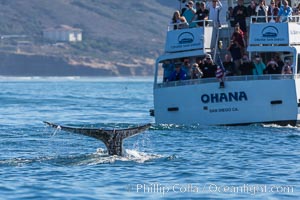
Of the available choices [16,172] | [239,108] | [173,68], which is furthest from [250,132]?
[16,172]

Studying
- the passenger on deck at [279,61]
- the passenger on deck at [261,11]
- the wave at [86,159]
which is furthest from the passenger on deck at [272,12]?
the wave at [86,159]

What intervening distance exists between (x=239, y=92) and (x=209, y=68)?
4.12 feet

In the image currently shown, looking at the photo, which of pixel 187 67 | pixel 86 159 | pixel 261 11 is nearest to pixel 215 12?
pixel 261 11

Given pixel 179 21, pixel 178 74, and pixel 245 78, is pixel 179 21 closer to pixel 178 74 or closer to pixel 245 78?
pixel 178 74

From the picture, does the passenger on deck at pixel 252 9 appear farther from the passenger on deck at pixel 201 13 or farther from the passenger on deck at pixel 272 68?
the passenger on deck at pixel 272 68

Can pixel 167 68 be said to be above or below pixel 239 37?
below

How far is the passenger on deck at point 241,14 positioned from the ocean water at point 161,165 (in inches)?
150

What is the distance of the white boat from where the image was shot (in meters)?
36.3

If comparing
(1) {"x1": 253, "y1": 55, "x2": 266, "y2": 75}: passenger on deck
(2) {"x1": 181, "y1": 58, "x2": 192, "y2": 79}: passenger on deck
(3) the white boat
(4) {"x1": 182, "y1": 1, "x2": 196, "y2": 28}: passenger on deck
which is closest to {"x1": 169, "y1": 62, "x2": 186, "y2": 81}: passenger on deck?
(2) {"x1": 181, "y1": 58, "x2": 192, "y2": 79}: passenger on deck

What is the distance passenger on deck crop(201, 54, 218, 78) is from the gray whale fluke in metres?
11.2

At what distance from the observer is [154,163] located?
26.4m

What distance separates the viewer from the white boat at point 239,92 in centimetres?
3634

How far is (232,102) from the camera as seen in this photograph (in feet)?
121

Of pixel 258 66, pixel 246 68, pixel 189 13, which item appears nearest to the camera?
pixel 246 68
